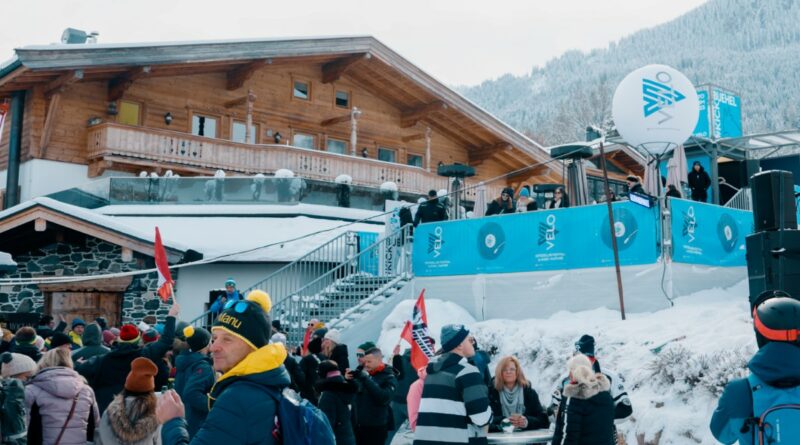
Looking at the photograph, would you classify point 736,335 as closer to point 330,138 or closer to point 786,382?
point 786,382

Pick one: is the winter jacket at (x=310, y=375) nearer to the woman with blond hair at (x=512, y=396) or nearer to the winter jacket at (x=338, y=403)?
the winter jacket at (x=338, y=403)

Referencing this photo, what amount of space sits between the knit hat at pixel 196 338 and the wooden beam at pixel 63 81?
16006 millimetres

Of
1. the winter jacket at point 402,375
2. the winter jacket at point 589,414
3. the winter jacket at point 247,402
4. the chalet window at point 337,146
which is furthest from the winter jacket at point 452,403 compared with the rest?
the chalet window at point 337,146

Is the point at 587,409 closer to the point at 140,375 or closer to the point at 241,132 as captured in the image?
the point at 140,375

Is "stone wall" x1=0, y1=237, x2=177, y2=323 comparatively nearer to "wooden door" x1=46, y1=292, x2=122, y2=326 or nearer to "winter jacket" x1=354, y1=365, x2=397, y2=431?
"wooden door" x1=46, y1=292, x2=122, y2=326

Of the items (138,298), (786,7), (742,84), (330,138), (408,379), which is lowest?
(408,379)

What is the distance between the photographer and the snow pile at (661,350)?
9.14 meters

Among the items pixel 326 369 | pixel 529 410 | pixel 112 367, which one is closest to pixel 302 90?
pixel 112 367

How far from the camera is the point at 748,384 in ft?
13.4

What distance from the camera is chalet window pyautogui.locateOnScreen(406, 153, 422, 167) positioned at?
2948cm

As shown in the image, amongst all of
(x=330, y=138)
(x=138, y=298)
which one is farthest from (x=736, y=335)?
(x=330, y=138)

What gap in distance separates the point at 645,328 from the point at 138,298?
11.1 meters

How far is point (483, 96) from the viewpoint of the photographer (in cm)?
14575

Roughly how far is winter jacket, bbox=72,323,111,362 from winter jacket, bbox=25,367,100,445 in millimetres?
2354
